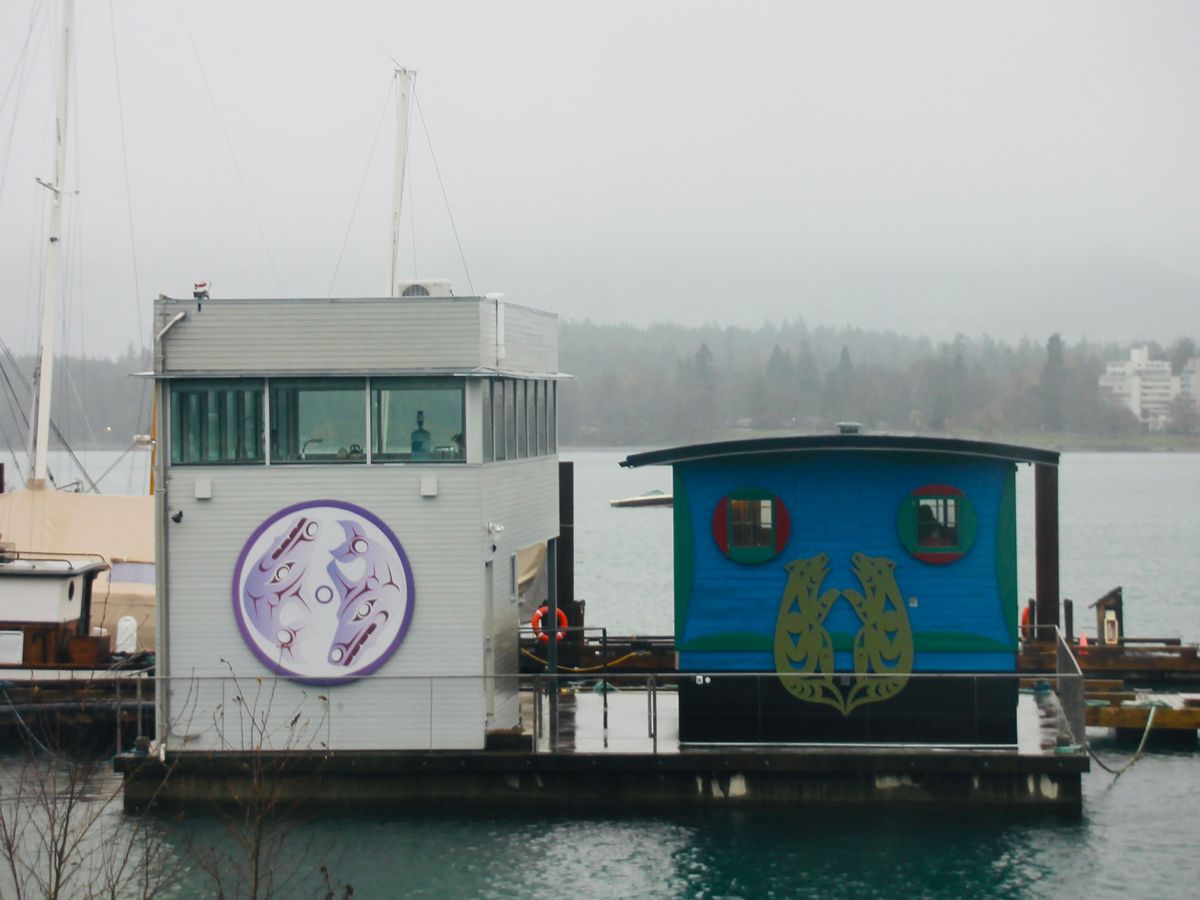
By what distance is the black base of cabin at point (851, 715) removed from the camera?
26078 millimetres

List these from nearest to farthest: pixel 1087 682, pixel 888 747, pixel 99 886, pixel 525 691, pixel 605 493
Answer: pixel 99 886
pixel 888 747
pixel 525 691
pixel 1087 682
pixel 605 493

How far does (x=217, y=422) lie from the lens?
26.9 meters

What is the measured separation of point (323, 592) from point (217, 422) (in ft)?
10.0

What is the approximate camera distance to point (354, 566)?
87.0 ft

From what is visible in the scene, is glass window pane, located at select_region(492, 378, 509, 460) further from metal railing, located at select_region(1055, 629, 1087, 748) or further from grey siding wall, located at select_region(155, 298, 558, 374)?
metal railing, located at select_region(1055, 629, 1087, 748)

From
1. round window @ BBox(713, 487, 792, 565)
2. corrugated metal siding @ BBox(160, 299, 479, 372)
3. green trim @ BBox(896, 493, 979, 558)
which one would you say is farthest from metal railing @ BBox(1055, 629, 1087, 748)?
corrugated metal siding @ BBox(160, 299, 479, 372)

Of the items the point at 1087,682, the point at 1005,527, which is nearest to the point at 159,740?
the point at 1005,527

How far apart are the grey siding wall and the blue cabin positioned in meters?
3.78

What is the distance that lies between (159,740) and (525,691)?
22.9 feet

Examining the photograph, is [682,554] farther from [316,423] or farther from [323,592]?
Result: [316,423]

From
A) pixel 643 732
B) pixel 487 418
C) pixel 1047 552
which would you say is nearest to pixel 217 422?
pixel 487 418

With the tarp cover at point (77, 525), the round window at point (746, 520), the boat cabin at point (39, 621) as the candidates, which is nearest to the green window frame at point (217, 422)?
the round window at point (746, 520)

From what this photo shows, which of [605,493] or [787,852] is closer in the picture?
[787,852]

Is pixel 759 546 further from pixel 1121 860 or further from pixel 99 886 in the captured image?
pixel 99 886
